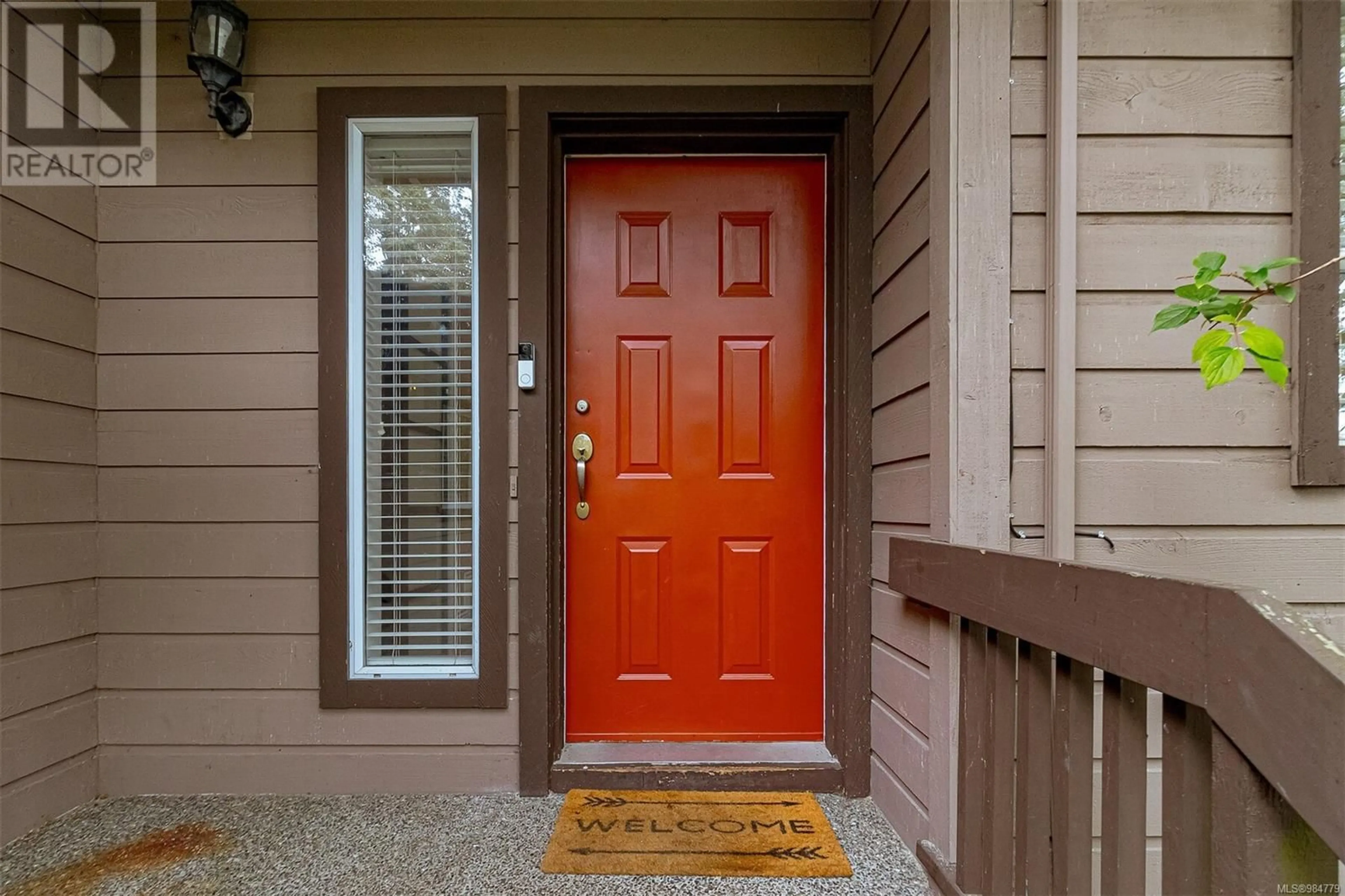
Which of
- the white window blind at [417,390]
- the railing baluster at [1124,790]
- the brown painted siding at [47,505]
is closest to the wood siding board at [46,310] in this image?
the brown painted siding at [47,505]

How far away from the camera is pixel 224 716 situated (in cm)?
168

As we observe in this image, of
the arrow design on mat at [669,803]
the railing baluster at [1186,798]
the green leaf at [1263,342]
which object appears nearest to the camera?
the railing baluster at [1186,798]

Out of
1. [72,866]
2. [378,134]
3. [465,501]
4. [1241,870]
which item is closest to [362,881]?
[72,866]

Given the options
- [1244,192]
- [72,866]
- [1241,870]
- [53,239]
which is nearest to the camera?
[1241,870]

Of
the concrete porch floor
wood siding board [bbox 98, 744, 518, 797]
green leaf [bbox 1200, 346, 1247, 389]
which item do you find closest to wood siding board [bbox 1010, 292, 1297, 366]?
green leaf [bbox 1200, 346, 1247, 389]

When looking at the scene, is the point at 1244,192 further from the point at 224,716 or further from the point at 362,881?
the point at 224,716

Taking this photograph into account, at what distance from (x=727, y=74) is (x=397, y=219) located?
107cm

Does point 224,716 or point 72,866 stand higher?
point 224,716

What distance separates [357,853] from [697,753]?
0.90 metres

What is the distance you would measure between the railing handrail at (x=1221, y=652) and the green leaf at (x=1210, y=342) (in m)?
0.36

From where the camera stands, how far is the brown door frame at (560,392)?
5.43 feet

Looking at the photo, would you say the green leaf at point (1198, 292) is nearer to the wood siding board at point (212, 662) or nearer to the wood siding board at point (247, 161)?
the wood siding board at point (212, 662)

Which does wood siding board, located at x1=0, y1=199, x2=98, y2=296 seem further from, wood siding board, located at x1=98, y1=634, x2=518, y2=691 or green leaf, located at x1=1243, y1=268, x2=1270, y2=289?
green leaf, located at x1=1243, y1=268, x2=1270, y2=289

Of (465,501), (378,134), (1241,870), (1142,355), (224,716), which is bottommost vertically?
(224,716)
